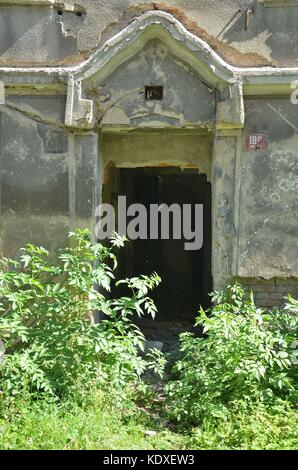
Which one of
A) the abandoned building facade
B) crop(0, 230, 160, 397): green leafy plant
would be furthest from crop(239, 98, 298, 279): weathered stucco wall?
crop(0, 230, 160, 397): green leafy plant

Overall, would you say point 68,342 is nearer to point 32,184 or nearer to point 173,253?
point 32,184

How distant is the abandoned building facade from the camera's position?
5.84 m

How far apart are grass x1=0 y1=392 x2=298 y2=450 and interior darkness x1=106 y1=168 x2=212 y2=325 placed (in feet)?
16.4

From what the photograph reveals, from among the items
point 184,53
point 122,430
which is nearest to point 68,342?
point 122,430

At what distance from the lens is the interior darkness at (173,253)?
9594 mm

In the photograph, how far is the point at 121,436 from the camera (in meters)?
4.11

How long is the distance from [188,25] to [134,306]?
320cm

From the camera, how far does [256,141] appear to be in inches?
232

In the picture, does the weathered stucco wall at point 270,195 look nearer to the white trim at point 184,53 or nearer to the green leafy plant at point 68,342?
the white trim at point 184,53

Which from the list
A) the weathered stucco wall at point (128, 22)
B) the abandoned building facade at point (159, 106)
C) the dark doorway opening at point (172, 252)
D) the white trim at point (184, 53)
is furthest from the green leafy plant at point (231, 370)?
the dark doorway opening at point (172, 252)

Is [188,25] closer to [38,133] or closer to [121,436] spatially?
[38,133]

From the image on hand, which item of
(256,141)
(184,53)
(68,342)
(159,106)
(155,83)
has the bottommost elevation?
(68,342)

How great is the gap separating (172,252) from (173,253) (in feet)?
0.10

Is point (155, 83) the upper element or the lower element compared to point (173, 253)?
upper
